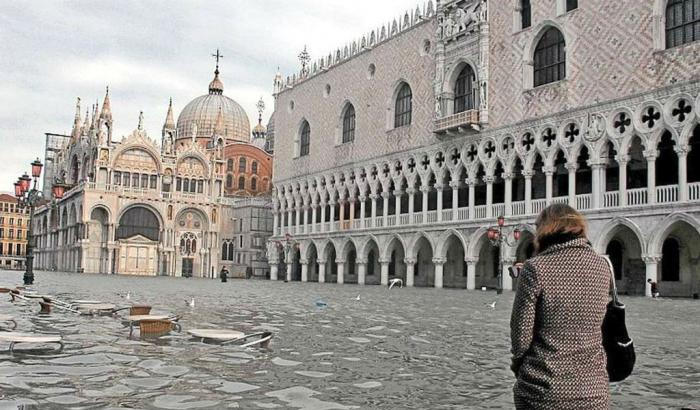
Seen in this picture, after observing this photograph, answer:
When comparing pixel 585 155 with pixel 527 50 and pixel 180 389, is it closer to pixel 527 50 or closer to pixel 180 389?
pixel 527 50

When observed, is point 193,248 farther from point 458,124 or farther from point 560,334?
point 560,334

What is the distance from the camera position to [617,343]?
3.24 metres

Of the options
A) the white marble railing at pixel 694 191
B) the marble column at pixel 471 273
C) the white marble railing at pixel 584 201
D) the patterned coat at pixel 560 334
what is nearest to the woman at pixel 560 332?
the patterned coat at pixel 560 334

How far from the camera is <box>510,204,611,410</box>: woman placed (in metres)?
3.14

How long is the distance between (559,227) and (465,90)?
3196cm

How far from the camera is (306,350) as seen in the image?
29.2ft

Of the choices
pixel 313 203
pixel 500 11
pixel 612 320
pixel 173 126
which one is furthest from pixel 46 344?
pixel 173 126

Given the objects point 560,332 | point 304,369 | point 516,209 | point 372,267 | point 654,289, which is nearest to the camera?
point 560,332

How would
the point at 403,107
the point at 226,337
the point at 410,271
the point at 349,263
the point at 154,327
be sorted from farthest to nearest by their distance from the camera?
the point at 349,263
the point at 403,107
the point at 410,271
the point at 154,327
the point at 226,337

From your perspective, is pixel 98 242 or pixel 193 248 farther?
pixel 193 248

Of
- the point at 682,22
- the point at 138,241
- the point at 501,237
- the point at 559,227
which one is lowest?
the point at 559,227

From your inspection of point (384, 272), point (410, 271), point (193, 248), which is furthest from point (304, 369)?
point (193, 248)

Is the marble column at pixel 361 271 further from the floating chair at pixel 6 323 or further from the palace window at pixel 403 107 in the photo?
the floating chair at pixel 6 323

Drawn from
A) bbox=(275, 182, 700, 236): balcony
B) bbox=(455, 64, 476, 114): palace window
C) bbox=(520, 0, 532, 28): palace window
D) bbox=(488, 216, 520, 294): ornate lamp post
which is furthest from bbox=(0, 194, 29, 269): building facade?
bbox=(520, 0, 532, 28): palace window
